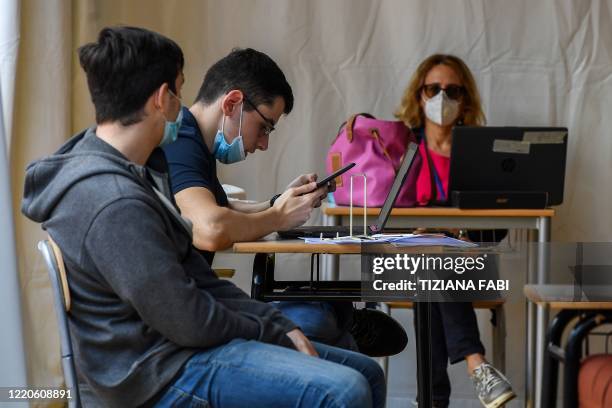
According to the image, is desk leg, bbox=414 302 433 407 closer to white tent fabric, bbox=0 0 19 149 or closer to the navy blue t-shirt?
the navy blue t-shirt

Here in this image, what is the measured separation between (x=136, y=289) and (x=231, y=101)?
41.6 inches

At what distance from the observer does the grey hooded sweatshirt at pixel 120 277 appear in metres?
1.49

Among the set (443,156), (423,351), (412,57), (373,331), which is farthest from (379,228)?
(412,57)

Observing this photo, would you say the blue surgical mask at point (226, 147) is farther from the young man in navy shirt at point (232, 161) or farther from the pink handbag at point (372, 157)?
the pink handbag at point (372, 157)

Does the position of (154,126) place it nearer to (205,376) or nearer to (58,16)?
(205,376)

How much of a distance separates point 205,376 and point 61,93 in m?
2.02

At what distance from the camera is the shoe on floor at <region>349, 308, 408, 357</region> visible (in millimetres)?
2506

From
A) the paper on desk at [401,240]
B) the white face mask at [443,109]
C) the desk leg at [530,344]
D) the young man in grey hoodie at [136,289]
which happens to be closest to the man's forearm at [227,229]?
the paper on desk at [401,240]

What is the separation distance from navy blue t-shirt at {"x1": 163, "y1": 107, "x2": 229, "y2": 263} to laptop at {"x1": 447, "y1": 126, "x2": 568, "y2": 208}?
1258 mm

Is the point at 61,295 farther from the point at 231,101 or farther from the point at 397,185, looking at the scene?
the point at 397,185

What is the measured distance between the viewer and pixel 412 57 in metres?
4.03

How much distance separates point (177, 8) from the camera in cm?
406

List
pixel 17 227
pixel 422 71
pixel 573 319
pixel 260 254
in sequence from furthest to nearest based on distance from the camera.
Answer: pixel 422 71 < pixel 17 227 < pixel 260 254 < pixel 573 319

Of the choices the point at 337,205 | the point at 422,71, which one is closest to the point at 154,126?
the point at 337,205
